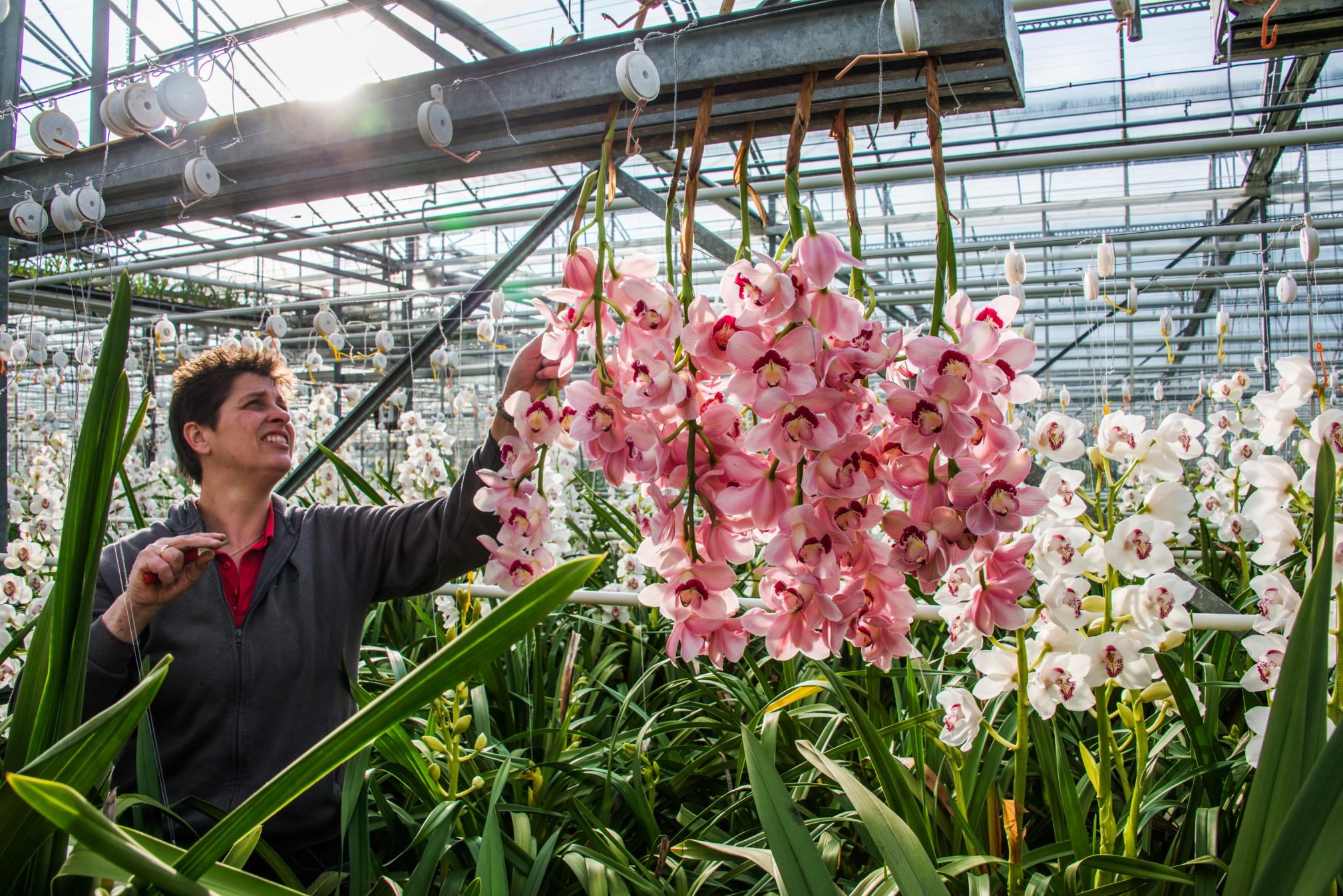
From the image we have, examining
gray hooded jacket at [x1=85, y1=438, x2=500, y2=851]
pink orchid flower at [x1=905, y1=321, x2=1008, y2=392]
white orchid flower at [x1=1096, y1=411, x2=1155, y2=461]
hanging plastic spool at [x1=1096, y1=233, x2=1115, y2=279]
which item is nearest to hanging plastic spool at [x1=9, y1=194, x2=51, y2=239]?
gray hooded jacket at [x1=85, y1=438, x2=500, y2=851]

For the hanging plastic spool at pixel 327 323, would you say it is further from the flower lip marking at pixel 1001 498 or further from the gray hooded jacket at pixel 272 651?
the flower lip marking at pixel 1001 498

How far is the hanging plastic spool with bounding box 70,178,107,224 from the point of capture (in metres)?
1.17

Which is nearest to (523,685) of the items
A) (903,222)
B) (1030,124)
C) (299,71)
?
(903,222)

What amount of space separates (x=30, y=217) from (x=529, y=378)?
942 millimetres

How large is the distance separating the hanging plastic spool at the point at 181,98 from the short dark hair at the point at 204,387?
0.63 m

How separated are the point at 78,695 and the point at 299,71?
624cm

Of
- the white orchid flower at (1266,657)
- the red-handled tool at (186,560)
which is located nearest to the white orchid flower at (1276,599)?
the white orchid flower at (1266,657)

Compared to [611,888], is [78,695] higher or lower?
higher

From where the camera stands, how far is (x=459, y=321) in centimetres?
144

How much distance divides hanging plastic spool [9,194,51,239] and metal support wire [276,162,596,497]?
0.54 meters

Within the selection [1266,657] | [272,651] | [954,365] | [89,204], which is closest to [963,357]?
[954,365]

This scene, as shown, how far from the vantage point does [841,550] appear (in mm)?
539

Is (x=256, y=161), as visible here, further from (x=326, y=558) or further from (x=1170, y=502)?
(x=1170, y=502)

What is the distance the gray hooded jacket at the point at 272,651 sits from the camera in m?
1.36
